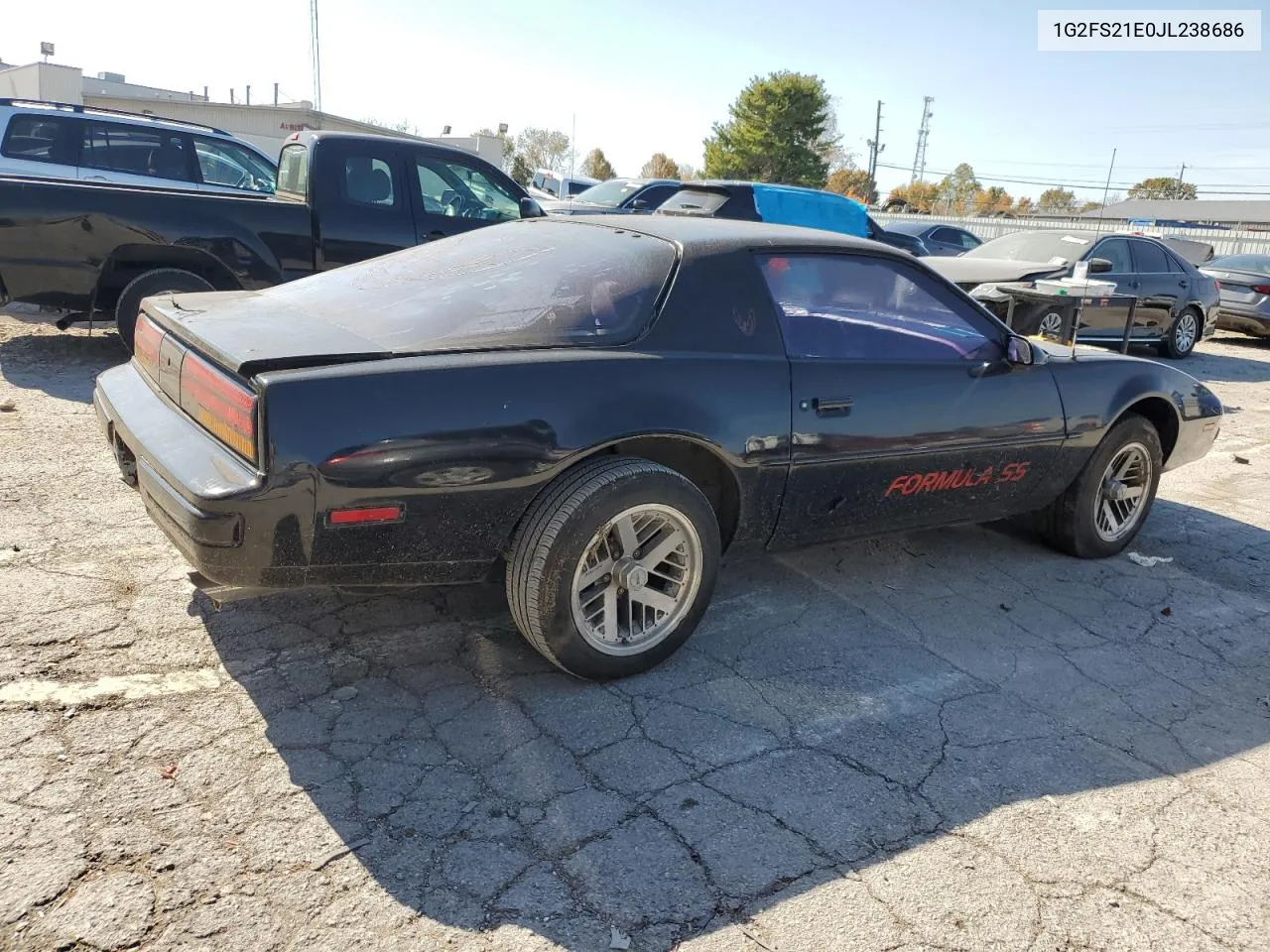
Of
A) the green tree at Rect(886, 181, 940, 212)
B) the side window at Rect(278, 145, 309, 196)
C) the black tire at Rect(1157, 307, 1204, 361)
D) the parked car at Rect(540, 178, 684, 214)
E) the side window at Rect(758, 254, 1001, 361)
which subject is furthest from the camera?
the green tree at Rect(886, 181, 940, 212)

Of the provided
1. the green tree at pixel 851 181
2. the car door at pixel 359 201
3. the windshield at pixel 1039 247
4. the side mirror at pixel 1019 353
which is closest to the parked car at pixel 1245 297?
the windshield at pixel 1039 247

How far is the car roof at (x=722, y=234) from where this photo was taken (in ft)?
11.2

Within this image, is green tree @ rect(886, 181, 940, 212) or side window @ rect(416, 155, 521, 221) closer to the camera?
side window @ rect(416, 155, 521, 221)

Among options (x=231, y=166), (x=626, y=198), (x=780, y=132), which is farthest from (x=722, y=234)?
(x=780, y=132)

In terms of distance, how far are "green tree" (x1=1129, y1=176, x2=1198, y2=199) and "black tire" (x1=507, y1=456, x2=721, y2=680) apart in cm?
10354

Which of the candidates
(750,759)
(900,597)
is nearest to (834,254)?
(900,597)

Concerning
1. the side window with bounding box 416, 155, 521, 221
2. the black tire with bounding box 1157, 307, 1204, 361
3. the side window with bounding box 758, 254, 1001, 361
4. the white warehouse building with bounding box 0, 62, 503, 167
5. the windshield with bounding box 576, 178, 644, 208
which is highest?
the white warehouse building with bounding box 0, 62, 503, 167

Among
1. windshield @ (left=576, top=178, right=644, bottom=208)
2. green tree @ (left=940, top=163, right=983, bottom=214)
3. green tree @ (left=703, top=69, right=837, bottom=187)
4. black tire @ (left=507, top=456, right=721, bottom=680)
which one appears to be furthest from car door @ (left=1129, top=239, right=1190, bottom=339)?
green tree @ (left=940, top=163, right=983, bottom=214)

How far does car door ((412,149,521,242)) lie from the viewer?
744 cm

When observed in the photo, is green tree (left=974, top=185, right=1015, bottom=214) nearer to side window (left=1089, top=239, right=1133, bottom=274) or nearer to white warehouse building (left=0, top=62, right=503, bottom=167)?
white warehouse building (left=0, top=62, right=503, bottom=167)

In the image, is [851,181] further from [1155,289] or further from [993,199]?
[1155,289]

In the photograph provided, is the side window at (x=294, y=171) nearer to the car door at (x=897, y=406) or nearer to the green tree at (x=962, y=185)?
the car door at (x=897, y=406)

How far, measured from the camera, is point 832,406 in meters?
3.43

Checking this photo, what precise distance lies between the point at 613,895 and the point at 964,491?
2410mm
